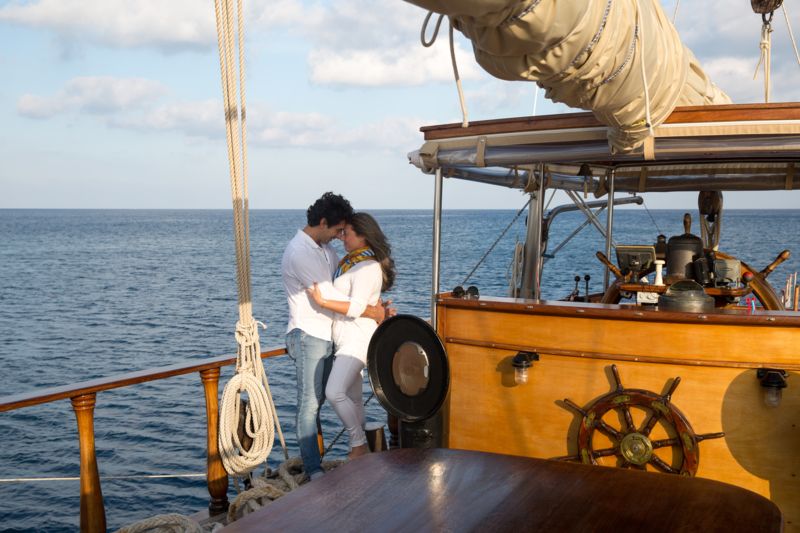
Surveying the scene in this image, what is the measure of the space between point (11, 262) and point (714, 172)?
5197cm

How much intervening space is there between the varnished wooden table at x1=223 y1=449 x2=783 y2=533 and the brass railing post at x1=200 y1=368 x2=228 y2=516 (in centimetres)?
224

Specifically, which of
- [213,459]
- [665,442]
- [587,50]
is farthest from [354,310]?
[587,50]

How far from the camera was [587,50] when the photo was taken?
1864 mm

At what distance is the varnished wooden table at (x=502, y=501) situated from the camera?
1961mm

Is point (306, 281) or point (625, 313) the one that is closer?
point (625, 313)

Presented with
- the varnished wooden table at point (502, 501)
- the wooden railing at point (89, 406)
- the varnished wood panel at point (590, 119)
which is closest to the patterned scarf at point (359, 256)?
the varnished wood panel at point (590, 119)

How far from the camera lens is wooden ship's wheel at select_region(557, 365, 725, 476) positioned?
3412 mm

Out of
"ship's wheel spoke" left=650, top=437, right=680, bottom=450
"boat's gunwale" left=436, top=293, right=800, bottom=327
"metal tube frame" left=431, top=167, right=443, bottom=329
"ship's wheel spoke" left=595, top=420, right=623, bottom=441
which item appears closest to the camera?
"boat's gunwale" left=436, top=293, right=800, bottom=327

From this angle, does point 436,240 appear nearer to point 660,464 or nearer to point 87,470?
point 660,464

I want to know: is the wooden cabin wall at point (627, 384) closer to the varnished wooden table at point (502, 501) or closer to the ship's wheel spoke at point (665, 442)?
the ship's wheel spoke at point (665, 442)

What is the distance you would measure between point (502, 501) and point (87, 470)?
2373 mm

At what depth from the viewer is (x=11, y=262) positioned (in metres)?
50.8

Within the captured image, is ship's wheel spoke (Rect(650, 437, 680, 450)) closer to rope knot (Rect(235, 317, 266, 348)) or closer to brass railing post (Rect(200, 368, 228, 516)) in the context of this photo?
rope knot (Rect(235, 317, 266, 348))

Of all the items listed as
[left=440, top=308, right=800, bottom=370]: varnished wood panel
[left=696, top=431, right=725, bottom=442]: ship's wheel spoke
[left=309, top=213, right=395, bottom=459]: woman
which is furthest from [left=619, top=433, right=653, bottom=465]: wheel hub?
[left=309, top=213, right=395, bottom=459]: woman
